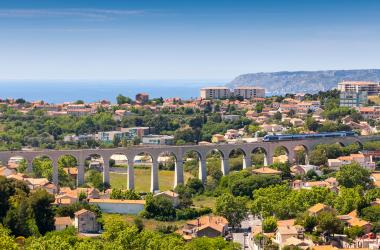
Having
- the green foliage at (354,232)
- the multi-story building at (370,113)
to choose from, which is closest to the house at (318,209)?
the green foliage at (354,232)

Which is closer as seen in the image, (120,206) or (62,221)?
(62,221)

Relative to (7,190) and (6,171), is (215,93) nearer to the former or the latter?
(6,171)

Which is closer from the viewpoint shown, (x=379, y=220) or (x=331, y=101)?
(x=379, y=220)

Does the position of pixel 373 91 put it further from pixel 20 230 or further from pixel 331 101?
pixel 20 230

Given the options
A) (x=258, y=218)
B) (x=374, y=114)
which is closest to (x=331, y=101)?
(x=374, y=114)

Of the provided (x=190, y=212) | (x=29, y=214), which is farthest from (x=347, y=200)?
(x=29, y=214)

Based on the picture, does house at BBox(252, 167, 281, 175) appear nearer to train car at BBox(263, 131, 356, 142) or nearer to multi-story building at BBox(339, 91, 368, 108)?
train car at BBox(263, 131, 356, 142)
